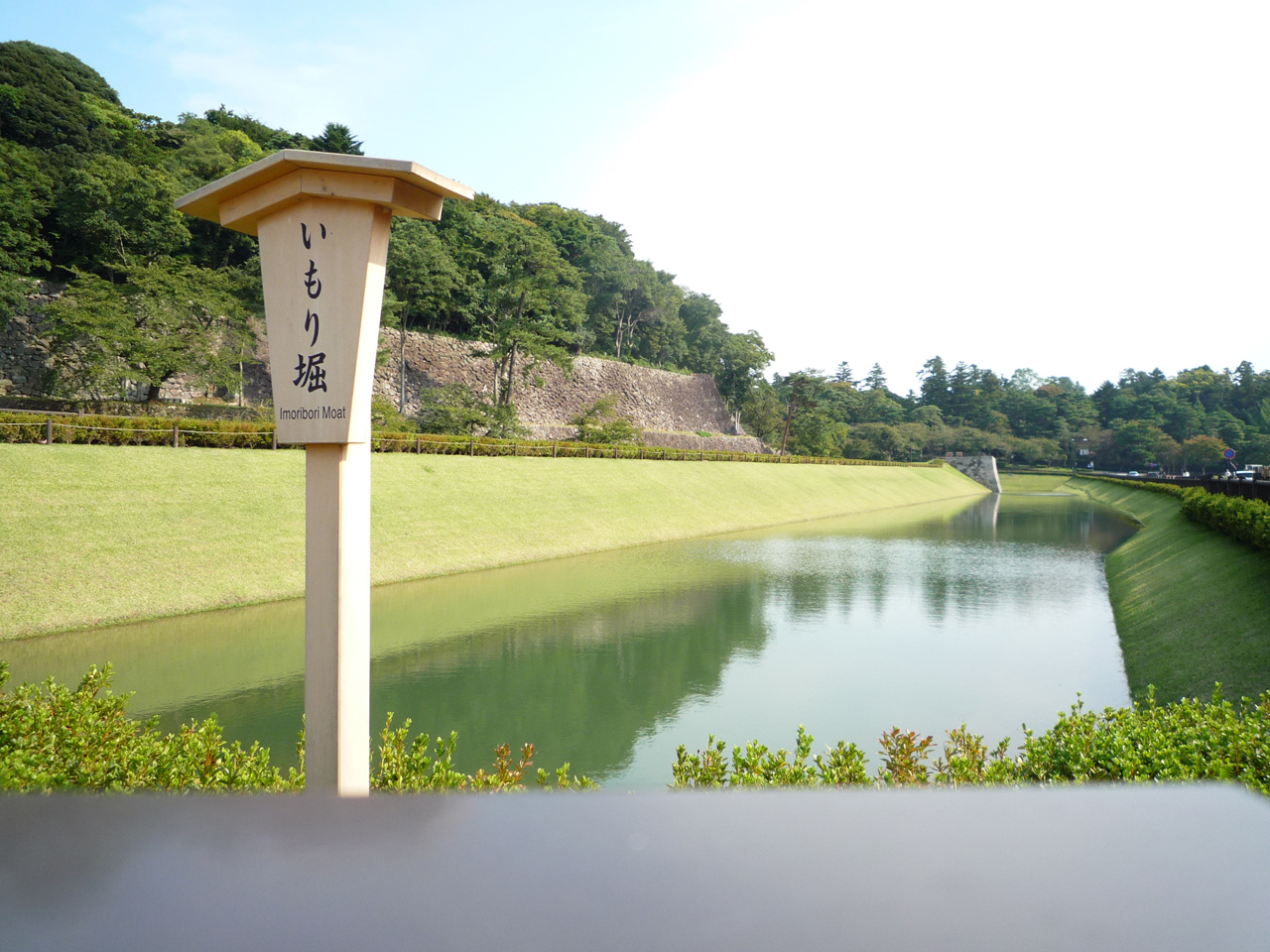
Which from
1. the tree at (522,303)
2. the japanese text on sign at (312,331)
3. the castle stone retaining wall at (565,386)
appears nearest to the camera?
the japanese text on sign at (312,331)

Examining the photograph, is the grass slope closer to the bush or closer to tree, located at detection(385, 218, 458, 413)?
the bush

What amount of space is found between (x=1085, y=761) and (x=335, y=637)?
3.20 m

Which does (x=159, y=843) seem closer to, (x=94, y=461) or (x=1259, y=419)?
(x=94, y=461)

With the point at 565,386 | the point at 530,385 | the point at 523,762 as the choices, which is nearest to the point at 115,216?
the point at 530,385

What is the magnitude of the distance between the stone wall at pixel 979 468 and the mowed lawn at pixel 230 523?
37.7 metres

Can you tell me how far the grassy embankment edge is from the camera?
235 inches

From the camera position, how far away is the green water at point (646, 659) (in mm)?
5594

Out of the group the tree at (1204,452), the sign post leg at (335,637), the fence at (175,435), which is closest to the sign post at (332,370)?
the sign post leg at (335,637)

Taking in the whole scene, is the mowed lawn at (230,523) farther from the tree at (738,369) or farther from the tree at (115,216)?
the tree at (738,369)

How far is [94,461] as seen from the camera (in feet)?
34.0

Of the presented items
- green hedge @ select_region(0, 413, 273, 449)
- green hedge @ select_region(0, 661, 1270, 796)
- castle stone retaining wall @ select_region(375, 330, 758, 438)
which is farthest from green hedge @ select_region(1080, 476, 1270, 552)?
castle stone retaining wall @ select_region(375, 330, 758, 438)

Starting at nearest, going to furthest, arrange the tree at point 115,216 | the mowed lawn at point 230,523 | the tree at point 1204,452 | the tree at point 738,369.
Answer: the mowed lawn at point 230,523
the tree at point 115,216
the tree at point 738,369
the tree at point 1204,452

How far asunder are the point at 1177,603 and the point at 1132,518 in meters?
19.2

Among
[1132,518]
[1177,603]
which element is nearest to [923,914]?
[1177,603]
